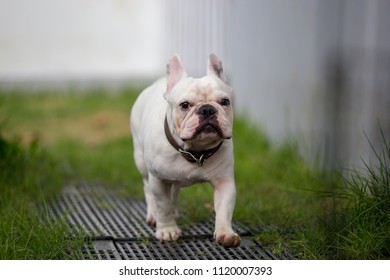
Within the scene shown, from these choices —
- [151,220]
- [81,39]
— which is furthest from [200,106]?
[81,39]

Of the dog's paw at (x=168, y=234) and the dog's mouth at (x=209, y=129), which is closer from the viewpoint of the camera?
the dog's mouth at (x=209, y=129)

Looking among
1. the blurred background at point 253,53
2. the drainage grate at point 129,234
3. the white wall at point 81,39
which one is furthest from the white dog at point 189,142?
the white wall at point 81,39

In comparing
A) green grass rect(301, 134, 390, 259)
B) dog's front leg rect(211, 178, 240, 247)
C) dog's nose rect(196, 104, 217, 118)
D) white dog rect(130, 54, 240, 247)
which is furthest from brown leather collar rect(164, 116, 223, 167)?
green grass rect(301, 134, 390, 259)

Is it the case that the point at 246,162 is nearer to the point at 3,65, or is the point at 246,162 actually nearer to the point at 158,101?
the point at 158,101

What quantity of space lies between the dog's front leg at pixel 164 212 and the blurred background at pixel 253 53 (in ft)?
2.61

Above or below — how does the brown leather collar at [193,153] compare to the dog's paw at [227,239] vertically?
above

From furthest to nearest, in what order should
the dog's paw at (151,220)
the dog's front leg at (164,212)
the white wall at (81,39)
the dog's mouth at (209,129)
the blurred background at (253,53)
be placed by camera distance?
the white wall at (81,39)
the blurred background at (253,53)
the dog's paw at (151,220)
the dog's front leg at (164,212)
the dog's mouth at (209,129)

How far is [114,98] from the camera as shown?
23.7 feet

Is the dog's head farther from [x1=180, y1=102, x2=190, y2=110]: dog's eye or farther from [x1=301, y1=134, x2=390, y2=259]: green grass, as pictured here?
[x1=301, y1=134, x2=390, y2=259]: green grass

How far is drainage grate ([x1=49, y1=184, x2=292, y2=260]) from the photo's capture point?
3.36m

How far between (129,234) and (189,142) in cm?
68

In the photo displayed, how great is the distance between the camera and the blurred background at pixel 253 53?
406 centimetres

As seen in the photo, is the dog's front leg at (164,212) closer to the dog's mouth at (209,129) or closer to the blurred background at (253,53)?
the dog's mouth at (209,129)

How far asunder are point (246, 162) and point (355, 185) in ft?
5.28
